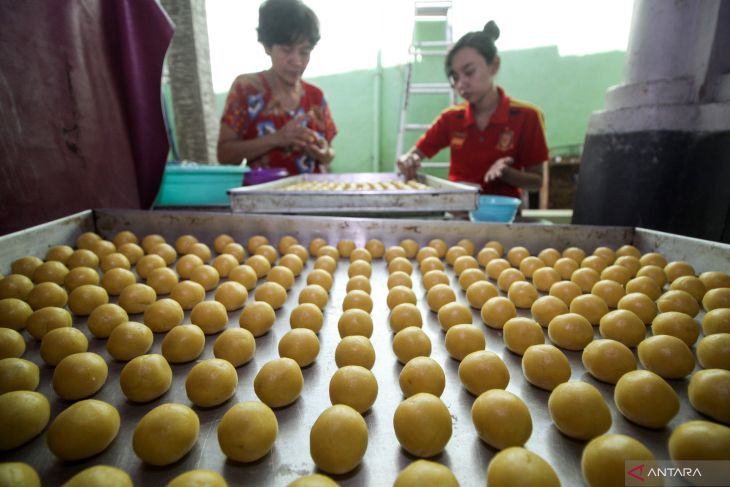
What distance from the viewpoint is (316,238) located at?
2123 mm

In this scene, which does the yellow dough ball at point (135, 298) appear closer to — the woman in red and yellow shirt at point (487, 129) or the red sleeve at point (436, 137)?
the woman in red and yellow shirt at point (487, 129)

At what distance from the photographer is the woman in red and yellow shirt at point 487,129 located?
9.84ft

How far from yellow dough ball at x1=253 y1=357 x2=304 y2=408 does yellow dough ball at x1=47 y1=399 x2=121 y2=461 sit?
0.32m

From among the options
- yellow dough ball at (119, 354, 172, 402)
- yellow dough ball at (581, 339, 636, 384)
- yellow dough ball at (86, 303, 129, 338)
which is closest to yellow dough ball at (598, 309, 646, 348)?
yellow dough ball at (581, 339, 636, 384)

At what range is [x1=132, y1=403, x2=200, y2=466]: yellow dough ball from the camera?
2.59 feet

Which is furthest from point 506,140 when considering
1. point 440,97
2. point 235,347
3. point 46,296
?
point 440,97

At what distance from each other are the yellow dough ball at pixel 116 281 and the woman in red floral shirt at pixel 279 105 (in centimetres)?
176

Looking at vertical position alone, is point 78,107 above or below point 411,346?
above

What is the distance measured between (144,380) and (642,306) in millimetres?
1565

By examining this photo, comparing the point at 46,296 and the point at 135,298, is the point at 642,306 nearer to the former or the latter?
the point at 135,298

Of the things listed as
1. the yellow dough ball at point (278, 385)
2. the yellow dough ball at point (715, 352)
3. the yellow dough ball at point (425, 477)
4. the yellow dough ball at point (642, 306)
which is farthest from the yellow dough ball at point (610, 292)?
the yellow dough ball at point (278, 385)

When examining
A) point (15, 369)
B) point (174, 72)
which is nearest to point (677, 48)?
point (15, 369)

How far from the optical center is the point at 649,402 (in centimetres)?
87

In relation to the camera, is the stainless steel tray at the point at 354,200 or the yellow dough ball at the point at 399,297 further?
the stainless steel tray at the point at 354,200
